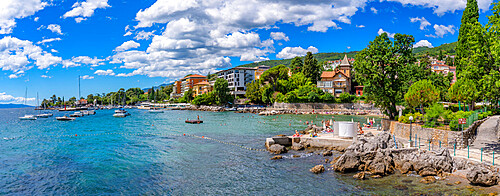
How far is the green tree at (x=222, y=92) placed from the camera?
107 meters

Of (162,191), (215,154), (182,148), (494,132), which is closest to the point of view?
(162,191)

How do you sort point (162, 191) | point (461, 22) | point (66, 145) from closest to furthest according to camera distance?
1. point (162, 191)
2. point (66, 145)
3. point (461, 22)

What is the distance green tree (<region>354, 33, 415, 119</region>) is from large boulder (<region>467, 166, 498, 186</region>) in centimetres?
1600

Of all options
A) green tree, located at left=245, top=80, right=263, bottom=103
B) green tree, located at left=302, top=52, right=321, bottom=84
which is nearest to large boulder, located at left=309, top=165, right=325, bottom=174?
green tree, located at left=302, top=52, right=321, bottom=84

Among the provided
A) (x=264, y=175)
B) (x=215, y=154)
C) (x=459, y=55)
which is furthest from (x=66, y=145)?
(x=459, y=55)

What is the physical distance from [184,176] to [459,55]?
139ft

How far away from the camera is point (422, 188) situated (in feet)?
53.1

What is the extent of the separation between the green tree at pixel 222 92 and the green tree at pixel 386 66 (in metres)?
77.9

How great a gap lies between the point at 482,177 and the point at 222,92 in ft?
313

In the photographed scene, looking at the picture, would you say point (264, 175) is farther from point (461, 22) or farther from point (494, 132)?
point (461, 22)

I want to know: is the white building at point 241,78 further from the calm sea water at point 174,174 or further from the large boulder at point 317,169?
the large boulder at point 317,169

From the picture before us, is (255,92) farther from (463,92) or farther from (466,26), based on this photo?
(463,92)

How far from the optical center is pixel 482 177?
1581 centimetres

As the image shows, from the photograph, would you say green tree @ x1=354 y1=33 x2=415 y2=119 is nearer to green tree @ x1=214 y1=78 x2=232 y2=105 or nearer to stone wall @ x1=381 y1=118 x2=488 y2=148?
stone wall @ x1=381 y1=118 x2=488 y2=148
